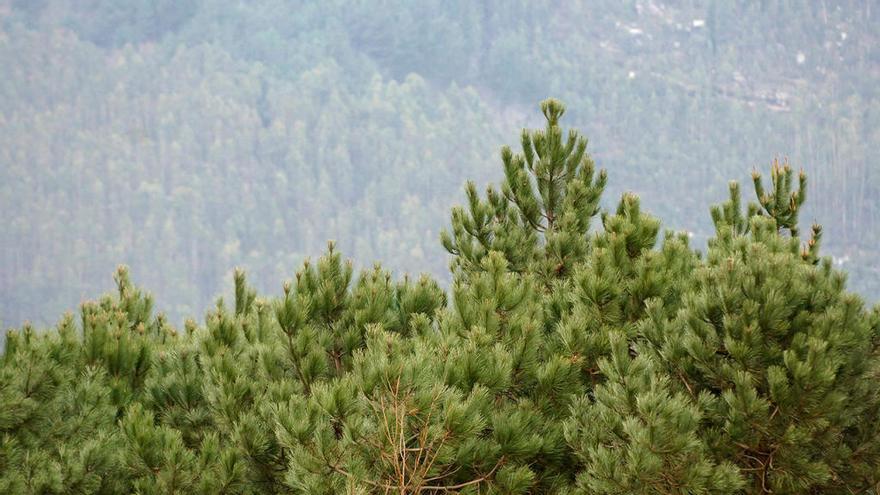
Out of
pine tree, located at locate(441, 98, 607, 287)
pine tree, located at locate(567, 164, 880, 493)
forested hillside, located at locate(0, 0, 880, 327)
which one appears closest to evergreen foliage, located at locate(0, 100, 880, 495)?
pine tree, located at locate(567, 164, 880, 493)

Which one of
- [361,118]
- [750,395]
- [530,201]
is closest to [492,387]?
[750,395]

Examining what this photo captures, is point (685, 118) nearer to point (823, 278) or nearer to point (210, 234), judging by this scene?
point (210, 234)

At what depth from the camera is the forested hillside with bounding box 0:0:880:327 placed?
11888 centimetres

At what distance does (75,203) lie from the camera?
12075 centimetres

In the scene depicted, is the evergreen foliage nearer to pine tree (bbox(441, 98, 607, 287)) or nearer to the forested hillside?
pine tree (bbox(441, 98, 607, 287))

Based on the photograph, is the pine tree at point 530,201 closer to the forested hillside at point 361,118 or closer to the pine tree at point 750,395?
the pine tree at point 750,395

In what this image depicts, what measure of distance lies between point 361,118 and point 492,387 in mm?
136244

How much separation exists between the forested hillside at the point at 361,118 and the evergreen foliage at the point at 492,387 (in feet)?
329

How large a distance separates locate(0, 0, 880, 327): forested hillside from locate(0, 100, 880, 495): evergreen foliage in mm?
100258

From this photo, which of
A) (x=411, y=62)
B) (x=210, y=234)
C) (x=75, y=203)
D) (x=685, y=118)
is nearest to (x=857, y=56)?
(x=685, y=118)

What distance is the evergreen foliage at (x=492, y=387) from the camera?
4.60m

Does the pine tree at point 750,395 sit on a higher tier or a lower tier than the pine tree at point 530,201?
lower

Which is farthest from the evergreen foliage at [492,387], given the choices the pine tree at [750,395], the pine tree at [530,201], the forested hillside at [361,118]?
the forested hillside at [361,118]

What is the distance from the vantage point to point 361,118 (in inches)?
5502
